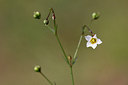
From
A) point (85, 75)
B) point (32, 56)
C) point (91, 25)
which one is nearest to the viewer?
point (85, 75)

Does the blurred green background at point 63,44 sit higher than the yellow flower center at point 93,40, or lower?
lower

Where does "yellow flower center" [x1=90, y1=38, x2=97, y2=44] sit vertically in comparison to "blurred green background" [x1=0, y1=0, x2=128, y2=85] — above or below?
above

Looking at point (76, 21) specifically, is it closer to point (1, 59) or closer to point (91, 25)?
point (91, 25)

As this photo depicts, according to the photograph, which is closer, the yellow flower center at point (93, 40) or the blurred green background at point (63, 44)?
the yellow flower center at point (93, 40)

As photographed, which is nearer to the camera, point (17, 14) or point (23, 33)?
point (23, 33)

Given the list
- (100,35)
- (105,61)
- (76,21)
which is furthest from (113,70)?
(76,21)

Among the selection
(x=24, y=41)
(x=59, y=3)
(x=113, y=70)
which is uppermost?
(x=59, y=3)

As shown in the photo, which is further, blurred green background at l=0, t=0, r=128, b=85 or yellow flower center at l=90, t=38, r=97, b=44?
blurred green background at l=0, t=0, r=128, b=85

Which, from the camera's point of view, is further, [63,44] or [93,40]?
[63,44]
